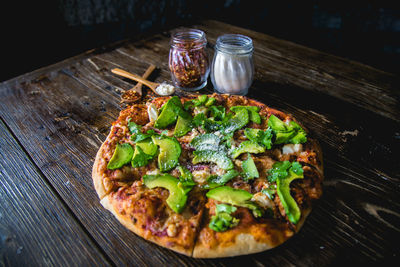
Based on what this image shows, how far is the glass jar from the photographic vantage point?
2.26 m

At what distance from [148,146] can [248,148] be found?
2.03 feet

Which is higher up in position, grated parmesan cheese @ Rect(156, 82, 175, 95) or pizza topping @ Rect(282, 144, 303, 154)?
pizza topping @ Rect(282, 144, 303, 154)

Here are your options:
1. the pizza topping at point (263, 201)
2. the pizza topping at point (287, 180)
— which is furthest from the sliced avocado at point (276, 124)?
the pizza topping at point (263, 201)

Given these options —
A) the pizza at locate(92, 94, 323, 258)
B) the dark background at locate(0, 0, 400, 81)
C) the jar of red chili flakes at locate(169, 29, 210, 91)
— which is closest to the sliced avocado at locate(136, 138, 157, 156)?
the pizza at locate(92, 94, 323, 258)

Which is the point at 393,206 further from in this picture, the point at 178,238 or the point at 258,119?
the point at 178,238

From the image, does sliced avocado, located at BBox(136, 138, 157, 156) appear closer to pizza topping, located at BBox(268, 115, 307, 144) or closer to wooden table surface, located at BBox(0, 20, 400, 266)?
wooden table surface, located at BBox(0, 20, 400, 266)

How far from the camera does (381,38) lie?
5059 mm

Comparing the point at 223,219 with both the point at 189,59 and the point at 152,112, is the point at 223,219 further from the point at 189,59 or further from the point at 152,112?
the point at 189,59

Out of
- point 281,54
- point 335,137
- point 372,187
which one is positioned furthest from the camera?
point 281,54

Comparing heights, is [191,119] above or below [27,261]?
above

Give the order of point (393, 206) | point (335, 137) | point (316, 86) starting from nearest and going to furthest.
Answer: point (393, 206), point (335, 137), point (316, 86)

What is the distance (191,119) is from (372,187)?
1.24m

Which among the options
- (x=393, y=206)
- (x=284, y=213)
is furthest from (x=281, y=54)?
(x=284, y=213)

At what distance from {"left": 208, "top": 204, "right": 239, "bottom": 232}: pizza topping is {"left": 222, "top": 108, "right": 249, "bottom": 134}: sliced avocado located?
625mm
